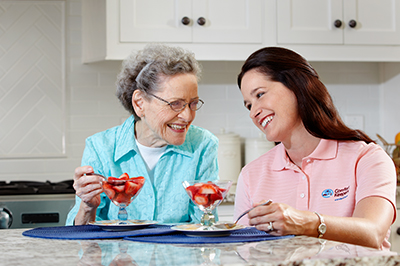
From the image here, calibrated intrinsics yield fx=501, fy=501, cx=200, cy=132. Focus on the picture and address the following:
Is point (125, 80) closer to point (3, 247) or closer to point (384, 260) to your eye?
point (3, 247)

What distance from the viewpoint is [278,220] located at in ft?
4.00

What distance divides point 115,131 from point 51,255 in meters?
1.08

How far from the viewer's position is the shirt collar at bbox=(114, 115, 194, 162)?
→ 6.40 ft

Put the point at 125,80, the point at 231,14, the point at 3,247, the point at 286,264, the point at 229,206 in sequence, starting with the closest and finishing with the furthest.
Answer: the point at 286,264, the point at 3,247, the point at 125,80, the point at 229,206, the point at 231,14

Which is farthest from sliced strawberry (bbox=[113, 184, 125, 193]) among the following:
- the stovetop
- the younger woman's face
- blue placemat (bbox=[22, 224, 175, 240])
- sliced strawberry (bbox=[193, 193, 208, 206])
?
the stovetop

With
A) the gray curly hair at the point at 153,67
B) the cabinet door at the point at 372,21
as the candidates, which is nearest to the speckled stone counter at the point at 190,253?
the gray curly hair at the point at 153,67

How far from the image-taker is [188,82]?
1960 millimetres

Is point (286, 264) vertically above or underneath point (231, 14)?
underneath

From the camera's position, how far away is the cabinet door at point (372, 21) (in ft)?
10.3

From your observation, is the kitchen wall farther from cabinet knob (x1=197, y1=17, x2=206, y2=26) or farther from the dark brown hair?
the dark brown hair

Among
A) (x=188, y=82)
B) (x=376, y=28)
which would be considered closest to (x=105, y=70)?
(x=188, y=82)

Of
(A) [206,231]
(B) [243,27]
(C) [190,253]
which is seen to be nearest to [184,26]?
(B) [243,27]

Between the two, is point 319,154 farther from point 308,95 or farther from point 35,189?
point 35,189

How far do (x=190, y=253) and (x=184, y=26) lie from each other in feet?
7.01
